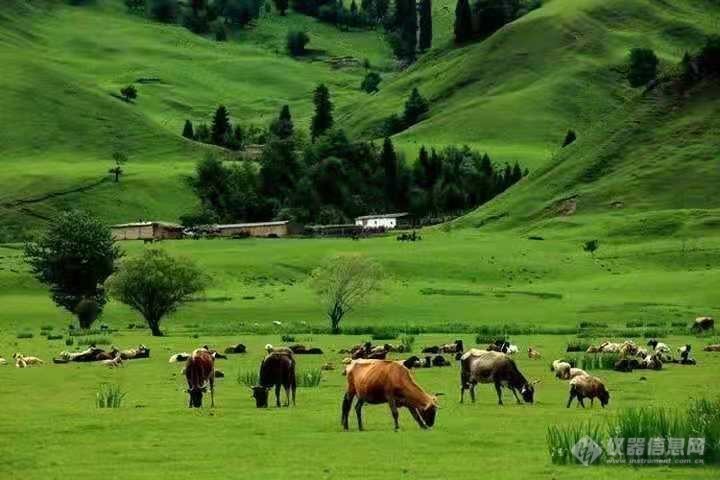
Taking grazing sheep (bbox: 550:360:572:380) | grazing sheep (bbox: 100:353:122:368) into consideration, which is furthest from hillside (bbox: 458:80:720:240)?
grazing sheep (bbox: 550:360:572:380)

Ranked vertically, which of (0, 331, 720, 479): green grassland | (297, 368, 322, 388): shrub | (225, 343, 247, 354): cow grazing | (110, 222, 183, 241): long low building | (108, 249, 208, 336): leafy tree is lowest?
(0, 331, 720, 479): green grassland

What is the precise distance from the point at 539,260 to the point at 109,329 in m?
55.4

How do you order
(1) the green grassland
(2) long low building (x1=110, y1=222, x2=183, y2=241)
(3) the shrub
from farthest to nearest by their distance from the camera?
(2) long low building (x1=110, y1=222, x2=183, y2=241), (3) the shrub, (1) the green grassland

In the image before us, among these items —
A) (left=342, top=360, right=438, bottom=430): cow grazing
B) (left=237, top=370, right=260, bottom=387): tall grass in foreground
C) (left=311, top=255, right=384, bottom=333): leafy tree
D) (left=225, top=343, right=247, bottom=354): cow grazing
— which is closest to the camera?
(left=342, top=360, right=438, bottom=430): cow grazing

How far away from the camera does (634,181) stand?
17300cm

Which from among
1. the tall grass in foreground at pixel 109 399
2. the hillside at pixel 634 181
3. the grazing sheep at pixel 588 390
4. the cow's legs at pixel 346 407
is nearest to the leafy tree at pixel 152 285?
the tall grass in foreground at pixel 109 399

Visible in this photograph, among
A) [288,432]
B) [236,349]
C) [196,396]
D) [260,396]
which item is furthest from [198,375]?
[236,349]

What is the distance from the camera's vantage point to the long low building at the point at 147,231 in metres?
175

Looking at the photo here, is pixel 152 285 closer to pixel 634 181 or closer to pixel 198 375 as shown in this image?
pixel 198 375

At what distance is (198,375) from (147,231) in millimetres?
140470

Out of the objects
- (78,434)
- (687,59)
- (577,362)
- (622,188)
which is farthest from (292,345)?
(687,59)
